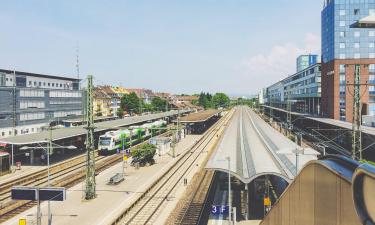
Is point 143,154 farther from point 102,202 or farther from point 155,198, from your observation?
point 102,202

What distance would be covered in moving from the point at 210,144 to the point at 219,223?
45055 millimetres

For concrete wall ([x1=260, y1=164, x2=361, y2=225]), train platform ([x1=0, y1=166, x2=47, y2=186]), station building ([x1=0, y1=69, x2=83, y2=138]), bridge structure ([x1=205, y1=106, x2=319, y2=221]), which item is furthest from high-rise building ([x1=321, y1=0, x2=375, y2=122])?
concrete wall ([x1=260, y1=164, x2=361, y2=225])

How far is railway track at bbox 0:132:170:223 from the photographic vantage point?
3057 cm

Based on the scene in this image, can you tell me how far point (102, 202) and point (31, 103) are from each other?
4967 centimetres

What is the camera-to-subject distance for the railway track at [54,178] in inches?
1204

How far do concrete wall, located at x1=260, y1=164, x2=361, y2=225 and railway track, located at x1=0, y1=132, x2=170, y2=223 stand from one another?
2300 centimetres

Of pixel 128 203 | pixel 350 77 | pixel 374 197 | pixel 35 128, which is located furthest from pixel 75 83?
pixel 374 197

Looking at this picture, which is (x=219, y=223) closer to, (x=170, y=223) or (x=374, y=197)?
(x=170, y=223)

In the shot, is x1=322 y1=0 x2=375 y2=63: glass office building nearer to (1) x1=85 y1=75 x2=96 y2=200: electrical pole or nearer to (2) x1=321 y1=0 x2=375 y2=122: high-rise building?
(2) x1=321 y1=0 x2=375 y2=122: high-rise building

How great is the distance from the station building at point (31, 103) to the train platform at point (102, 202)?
30919 millimetres

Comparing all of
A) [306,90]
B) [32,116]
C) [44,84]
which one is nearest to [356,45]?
[306,90]

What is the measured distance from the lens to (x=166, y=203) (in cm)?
3203

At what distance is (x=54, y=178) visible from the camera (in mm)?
41719

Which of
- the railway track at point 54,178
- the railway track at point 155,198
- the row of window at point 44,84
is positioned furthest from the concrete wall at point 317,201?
the row of window at point 44,84
